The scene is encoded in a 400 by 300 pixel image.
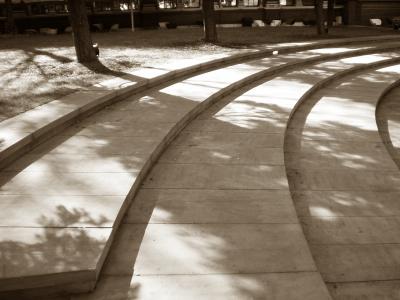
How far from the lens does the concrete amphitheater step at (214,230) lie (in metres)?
3.55

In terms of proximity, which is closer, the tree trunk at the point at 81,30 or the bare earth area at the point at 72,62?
the bare earth area at the point at 72,62

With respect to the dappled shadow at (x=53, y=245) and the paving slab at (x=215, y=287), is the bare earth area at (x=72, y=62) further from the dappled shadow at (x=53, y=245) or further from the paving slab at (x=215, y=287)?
the paving slab at (x=215, y=287)

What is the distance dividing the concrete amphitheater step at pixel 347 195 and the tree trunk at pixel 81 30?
6198mm

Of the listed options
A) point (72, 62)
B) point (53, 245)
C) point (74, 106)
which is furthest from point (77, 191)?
point (72, 62)

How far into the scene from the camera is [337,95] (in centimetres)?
1095

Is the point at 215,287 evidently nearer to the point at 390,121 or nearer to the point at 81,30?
the point at 390,121

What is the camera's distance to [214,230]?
441 centimetres

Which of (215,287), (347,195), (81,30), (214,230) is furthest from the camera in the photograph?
(81,30)

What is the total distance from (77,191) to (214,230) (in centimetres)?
158

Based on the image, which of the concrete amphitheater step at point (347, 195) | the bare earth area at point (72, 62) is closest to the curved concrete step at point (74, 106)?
the bare earth area at point (72, 62)

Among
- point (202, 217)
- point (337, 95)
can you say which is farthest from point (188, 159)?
point (337, 95)

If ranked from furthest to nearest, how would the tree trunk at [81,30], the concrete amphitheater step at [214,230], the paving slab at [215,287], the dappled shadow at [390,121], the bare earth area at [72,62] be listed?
the tree trunk at [81,30] → the bare earth area at [72,62] → the dappled shadow at [390,121] → the concrete amphitheater step at [214,230] → the paving slab at [215,287]

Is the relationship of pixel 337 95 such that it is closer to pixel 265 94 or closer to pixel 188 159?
pixel 265 94

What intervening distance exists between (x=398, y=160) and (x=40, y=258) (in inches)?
235
